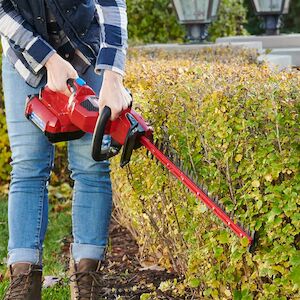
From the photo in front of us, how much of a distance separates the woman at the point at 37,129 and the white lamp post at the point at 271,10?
25.3ft

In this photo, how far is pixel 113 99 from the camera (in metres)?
3.11

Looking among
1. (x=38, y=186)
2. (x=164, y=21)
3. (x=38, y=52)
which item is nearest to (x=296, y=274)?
Answer: (x=38, y=186)

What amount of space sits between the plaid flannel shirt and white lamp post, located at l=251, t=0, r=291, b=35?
25.5ft

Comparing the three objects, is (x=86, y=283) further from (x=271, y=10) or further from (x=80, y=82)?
(x=271, y=10)

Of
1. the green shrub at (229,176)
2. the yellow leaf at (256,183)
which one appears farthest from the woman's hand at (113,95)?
the yellow leaf at (256,183)

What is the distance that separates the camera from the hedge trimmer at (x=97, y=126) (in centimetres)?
305

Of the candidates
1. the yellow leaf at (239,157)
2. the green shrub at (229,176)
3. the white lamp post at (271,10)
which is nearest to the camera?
the green shrub at (229,176)

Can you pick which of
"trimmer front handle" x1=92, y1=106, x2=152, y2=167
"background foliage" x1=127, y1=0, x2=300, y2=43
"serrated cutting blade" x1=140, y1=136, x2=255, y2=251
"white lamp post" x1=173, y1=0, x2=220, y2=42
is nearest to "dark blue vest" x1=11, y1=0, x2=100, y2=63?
"trimmer front handle" x1=92, y1=106, x2=152, y2=167

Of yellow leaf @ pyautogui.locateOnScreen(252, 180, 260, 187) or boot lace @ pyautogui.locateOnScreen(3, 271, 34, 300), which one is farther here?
boot lace @ pyautogui.locateOnScreen(3, 271, 34, 300)

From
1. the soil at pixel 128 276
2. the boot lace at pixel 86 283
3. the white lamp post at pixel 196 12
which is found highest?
the boot lace at pixel 86 283

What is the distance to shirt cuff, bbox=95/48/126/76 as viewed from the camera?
3.28m

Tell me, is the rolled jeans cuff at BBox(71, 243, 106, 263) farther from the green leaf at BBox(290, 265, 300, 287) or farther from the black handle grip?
the green leaf at BBox(290, 265, 300, 287)

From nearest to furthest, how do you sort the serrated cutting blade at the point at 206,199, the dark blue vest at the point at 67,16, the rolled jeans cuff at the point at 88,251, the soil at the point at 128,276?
the serrated cutting blade at the point at 206,199 → the dark blue vest at the point at 67,16 → the rolled jeans cuff at the point at 88,251 → the soil at the point at 128,276

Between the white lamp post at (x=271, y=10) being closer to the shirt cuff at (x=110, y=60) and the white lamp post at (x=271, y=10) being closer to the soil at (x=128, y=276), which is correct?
the soil at (x=128, y=276)
